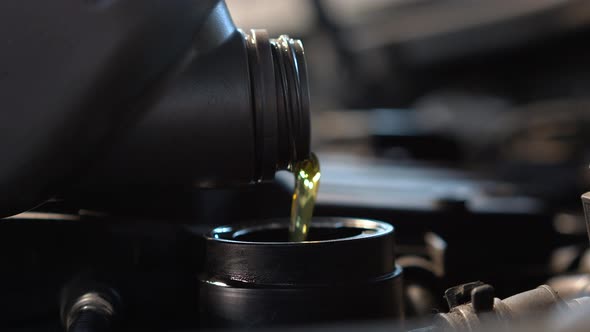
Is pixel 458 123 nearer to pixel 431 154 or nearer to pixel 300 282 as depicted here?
pixel 431 154

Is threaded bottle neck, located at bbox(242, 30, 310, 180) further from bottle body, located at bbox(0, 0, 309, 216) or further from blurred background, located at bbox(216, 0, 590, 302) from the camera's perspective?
blurred background, located at bbox(216, 0, 590, 302)

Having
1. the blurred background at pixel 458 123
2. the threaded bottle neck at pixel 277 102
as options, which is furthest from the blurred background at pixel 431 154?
the threaded bottle neck at pixel 277 102

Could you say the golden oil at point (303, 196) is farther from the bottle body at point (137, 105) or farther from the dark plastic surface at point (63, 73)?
the dark plastic surface at point (63, 73)

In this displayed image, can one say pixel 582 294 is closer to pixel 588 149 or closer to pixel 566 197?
pixel 566 197

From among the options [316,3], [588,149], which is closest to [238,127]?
[588,149]

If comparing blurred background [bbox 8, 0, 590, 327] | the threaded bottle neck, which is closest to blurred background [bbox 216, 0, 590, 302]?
blurred background [bbox 8, 0, 590, 327]
